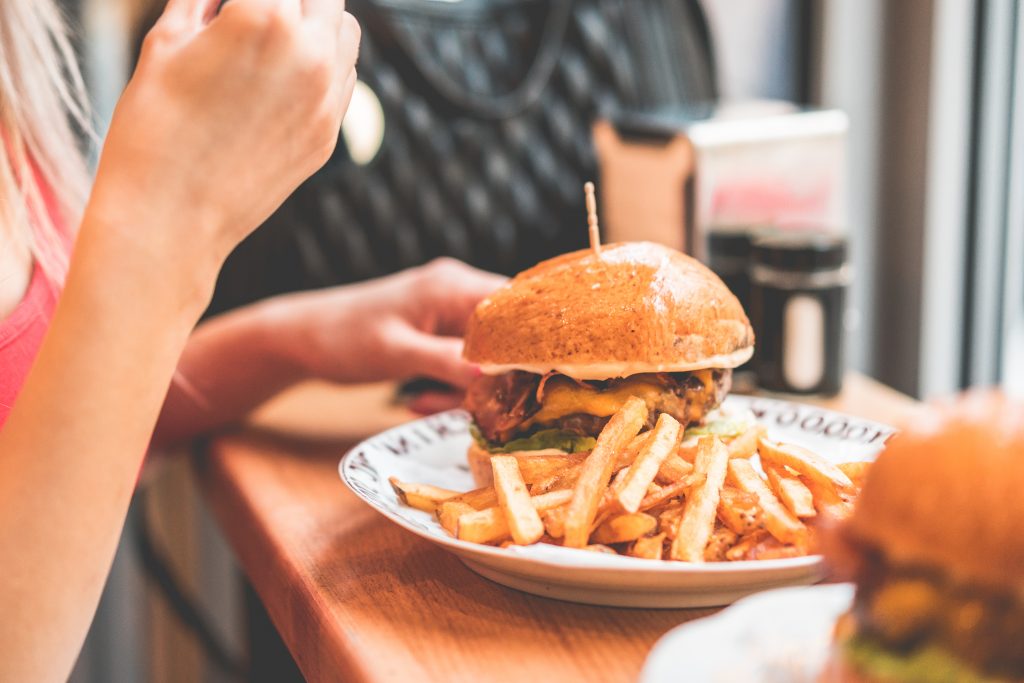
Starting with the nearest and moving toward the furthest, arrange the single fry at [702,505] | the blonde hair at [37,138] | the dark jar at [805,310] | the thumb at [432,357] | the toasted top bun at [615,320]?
the single fry at [702,505], the toasted top bun at [615,320], the blonde hair at [37,138], the thumb at [432,357], the dark jar at [805,310]

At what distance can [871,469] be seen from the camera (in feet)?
2.20

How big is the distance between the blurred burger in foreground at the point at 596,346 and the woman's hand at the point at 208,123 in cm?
39

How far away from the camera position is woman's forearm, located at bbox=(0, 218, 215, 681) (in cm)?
80

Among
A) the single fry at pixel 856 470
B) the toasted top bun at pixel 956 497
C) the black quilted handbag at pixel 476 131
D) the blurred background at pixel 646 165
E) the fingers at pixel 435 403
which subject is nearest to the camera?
the toasted top bun at pixel 956 497

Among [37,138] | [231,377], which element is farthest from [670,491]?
[37,138]

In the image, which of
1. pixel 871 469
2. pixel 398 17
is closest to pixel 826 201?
pixel 398 17

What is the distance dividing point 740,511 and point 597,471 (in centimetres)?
14

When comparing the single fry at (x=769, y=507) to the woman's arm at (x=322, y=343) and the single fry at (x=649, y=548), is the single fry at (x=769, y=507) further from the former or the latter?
the woman's arm at (x=322, y=343)

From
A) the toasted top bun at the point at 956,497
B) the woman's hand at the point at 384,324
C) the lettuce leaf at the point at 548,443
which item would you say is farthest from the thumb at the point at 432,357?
the toasted top bun at the point at 956,497

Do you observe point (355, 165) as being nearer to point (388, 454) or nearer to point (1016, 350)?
point (388, 454)

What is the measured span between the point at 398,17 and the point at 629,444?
1.56 m

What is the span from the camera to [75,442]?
0.81 metres

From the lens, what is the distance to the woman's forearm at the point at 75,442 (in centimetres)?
80

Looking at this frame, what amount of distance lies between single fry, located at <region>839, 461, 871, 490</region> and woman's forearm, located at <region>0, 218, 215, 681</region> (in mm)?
660
